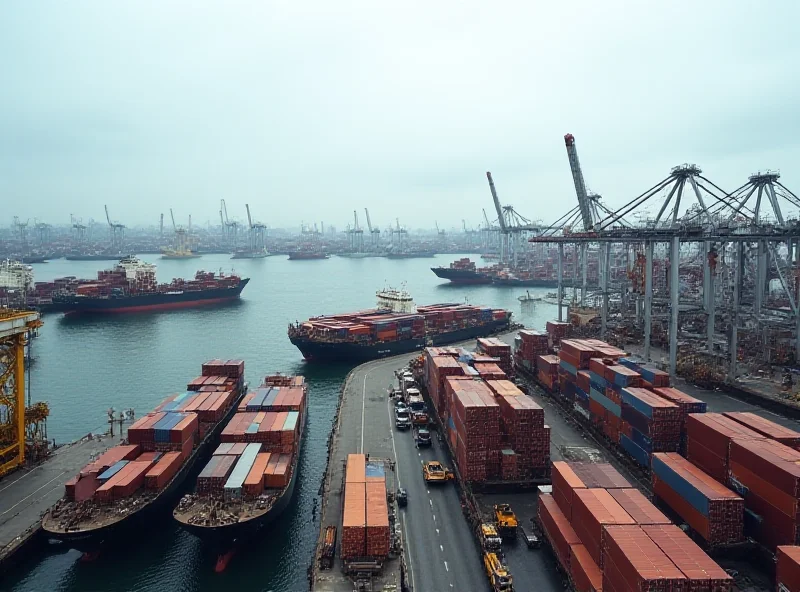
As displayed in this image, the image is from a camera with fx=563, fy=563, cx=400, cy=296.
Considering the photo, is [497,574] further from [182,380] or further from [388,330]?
[388,330]

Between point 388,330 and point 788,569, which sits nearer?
point 788,569

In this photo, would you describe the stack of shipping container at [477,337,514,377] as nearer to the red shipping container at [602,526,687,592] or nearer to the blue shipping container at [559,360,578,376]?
the blue shipping container at [559,360,578,376]

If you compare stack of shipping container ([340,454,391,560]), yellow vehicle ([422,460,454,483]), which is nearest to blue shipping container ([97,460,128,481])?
stack of shipping container ([340,454,391,560])

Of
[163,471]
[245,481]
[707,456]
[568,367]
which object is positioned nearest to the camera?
[707,456]

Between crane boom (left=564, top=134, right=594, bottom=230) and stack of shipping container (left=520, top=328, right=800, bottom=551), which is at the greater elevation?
crane boom (left=564, top=134, right=594, bottom=230)

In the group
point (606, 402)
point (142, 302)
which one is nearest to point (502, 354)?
point (606, 402)

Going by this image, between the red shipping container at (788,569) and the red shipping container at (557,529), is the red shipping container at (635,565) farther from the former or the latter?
the red shipping container at (788,569)
